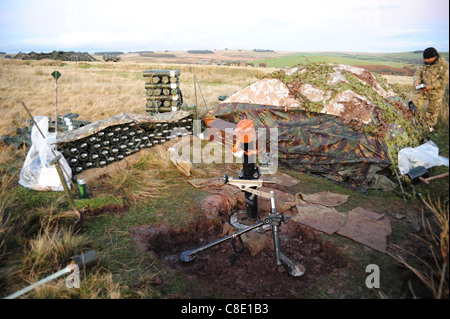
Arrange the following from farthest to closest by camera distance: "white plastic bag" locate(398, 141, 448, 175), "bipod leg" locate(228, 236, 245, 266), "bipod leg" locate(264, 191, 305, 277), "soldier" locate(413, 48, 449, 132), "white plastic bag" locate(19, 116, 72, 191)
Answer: "soldier" locate(413, 48, 449, 132) < "white plastic bag" locate(398, 141, 448, 175) < "white plastic bag" locate(19, 116, 72, 191) < "bipod leg" locate(228, 236, 245, 266) < "bipod leg" locate(264, 191, 305, 277)

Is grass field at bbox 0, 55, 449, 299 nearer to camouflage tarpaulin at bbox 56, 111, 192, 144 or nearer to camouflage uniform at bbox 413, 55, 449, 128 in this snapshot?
camouflage tarpaulin at bbox 56, 111, 192, 144

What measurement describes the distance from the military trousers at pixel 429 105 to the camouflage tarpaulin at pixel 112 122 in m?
6.55

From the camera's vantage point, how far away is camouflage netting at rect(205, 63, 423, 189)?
19.7 ft

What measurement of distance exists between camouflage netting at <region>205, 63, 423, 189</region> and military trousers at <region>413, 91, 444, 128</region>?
1.28 metres

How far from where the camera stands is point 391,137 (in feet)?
19.7

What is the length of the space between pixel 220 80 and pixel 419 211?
61.3ft

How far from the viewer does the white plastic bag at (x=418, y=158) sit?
18.3 feet

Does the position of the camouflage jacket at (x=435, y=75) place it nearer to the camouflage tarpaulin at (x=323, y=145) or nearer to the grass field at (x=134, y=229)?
the grass field at (x=134, y=229)

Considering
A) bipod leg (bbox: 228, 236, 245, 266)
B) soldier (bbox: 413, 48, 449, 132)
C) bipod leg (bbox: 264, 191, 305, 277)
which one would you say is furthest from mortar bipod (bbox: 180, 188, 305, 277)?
soldier (bbox: 413, 48, 449, 132)

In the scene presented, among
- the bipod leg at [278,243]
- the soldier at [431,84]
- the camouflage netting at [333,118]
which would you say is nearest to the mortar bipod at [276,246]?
the bipod leg at [278,243]

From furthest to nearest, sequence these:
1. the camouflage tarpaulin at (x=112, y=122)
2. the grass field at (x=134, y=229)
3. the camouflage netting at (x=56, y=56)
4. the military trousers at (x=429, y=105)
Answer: the camouflage netting at (x=56, y=56)
the military trousers at (x=429, y=105)
the camouflage tarpaulin at (x=112, y=122)
the grass field at (x=134, y=229)

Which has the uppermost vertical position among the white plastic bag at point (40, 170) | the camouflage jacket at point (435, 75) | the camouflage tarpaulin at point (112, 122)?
the camouflage jacket at point (435, 75)
